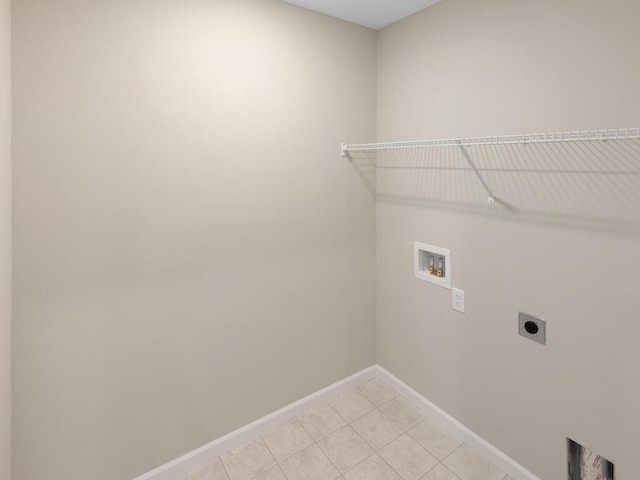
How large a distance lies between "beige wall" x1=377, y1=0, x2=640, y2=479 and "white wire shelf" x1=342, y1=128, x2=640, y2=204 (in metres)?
0.05

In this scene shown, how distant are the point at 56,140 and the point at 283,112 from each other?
3.51ft

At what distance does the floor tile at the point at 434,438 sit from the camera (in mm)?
1929

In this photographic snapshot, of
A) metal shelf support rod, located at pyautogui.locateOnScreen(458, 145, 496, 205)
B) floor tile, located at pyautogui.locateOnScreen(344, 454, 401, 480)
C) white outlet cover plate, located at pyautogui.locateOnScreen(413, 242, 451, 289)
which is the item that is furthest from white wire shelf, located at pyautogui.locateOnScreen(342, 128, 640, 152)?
floor tile, located at pyautogui.locateOnScreen(344, 454, 401, 480)

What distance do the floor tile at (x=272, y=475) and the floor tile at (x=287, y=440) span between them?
69 millimetres

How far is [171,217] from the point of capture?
1.66 m

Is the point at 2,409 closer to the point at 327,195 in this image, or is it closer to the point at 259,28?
the point at 327,195

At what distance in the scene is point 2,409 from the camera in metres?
1.25

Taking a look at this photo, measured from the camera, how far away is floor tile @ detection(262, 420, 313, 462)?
76.1 inches

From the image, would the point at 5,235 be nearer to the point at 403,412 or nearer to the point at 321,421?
the point at 321,421

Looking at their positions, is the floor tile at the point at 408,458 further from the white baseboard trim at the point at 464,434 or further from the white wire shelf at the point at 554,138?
the white wire shelf at the point at 554,138

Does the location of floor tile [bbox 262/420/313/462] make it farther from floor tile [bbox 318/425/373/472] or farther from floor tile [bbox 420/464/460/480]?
floor tile [bbox 420/464/460/480]

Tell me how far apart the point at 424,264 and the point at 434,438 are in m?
1.02

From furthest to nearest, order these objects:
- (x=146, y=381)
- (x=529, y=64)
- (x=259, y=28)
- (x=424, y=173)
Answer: (x=424, y=173)
(x=259, y=28)
(x=146, y=381)
(x=529, y=64)

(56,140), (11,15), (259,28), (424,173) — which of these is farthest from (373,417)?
(11,15)
